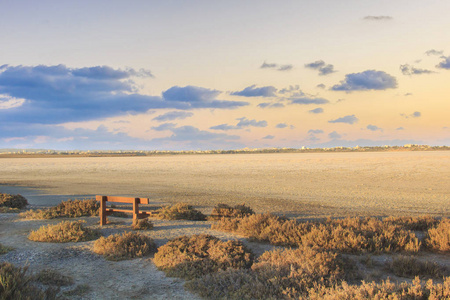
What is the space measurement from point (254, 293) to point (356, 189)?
73.2 ft

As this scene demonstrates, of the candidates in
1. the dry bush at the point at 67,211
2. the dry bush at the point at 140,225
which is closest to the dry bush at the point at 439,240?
the dry bush at the point at 140,225

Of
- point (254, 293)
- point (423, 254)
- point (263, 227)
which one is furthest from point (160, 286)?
point (423, 254)

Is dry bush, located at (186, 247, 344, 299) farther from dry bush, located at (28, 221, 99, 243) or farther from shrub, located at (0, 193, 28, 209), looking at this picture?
shrub, located at (0, 193, 28, 209)

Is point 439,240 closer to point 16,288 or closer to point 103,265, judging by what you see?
point 103,265

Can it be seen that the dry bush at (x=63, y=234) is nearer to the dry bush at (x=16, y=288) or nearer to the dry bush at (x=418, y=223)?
the dry bush at (x=16, y=288)

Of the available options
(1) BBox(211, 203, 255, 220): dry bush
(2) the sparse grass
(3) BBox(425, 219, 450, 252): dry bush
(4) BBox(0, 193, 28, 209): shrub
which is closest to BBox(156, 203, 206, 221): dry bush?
(1) BBox(211, 203, 255, 220): dry bush

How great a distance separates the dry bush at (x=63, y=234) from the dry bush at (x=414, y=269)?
292 inches

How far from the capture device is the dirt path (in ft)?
21.0

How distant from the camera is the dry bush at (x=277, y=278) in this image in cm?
586

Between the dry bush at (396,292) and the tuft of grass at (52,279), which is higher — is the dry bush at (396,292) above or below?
above

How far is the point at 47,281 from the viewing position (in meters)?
6.55

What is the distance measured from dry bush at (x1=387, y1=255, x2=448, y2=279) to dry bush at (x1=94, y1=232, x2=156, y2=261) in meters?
5.22

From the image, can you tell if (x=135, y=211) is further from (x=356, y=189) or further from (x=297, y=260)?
(x=356, y=189)

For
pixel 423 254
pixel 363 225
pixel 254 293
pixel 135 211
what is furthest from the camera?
pixel 135 211
